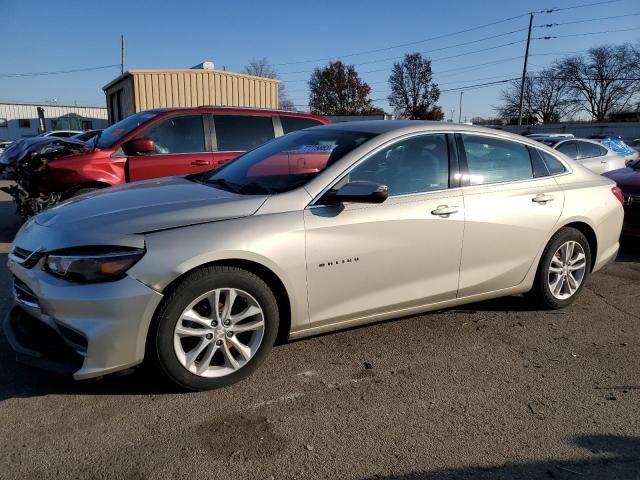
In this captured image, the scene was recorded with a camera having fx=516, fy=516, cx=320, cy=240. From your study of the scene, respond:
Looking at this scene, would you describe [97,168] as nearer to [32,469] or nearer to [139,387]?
[139,387]

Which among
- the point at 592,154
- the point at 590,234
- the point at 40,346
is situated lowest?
the point at 40,346

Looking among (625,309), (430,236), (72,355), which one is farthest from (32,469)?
(625,309)

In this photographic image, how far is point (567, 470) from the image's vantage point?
2430 mm

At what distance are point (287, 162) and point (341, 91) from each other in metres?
72.2

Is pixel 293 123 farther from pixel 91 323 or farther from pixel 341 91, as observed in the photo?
pixel 341 91

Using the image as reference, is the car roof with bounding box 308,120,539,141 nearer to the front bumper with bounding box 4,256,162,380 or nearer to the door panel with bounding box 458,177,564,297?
the door panel with bounding box 458,177,564,297

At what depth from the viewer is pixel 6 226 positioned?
8.12m

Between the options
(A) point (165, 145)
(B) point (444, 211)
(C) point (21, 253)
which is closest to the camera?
(C) point (21, 253)

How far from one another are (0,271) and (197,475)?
420 centimetres

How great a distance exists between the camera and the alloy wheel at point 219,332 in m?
2.92

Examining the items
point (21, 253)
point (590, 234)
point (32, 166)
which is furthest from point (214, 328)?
point (32, 166)

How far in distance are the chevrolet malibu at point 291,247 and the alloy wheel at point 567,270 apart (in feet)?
0.05

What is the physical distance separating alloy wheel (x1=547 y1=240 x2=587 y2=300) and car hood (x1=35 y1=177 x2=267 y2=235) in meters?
2.72

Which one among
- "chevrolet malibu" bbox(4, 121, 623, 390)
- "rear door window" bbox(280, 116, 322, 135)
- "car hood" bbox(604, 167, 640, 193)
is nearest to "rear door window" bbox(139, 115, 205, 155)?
"rear door window" bbox(280, 116, 322, 135)
